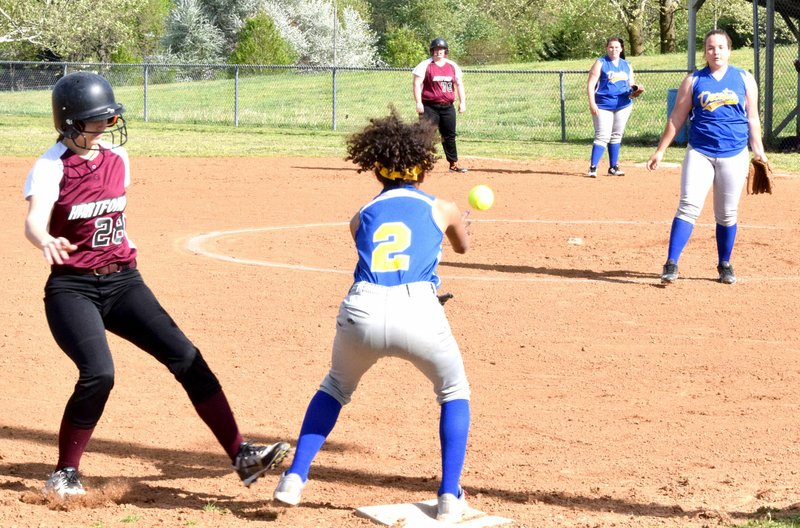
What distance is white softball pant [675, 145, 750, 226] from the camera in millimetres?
9688

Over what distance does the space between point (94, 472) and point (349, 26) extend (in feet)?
207

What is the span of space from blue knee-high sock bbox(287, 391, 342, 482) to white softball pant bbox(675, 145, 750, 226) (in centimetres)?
582

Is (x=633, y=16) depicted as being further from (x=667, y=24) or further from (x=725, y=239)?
(x=725, y=239)

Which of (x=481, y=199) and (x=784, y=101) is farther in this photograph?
(x=784, y=101)

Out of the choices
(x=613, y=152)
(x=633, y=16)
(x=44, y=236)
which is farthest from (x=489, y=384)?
(x=633, y=16)

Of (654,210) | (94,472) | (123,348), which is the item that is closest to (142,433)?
(94,472)

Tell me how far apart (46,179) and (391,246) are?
157cm

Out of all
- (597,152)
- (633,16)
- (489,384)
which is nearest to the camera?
(489,384)

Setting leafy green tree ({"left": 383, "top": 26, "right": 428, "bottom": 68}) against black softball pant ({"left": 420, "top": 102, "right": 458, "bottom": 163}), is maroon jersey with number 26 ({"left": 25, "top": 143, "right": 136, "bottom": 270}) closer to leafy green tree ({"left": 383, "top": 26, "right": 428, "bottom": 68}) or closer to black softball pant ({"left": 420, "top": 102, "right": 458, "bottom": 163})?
black softball pant ({"left": 420, "top": 102, "right": 458, "bottom": 163})

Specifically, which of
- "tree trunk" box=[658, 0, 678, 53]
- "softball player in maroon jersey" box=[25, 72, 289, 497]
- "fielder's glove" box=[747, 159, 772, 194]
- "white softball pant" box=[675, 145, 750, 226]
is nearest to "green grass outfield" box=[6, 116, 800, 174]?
"fielder's glove" box=[747, 159, 772, 194]

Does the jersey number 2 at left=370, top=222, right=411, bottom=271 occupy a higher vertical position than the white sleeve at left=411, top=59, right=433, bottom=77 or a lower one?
lower

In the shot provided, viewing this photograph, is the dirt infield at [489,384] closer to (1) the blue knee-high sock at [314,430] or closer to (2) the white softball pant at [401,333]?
(1) the blue knee-high sock at [314,430]

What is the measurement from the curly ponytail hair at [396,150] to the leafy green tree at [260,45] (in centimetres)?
5323

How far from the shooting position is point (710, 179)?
32.1ft
